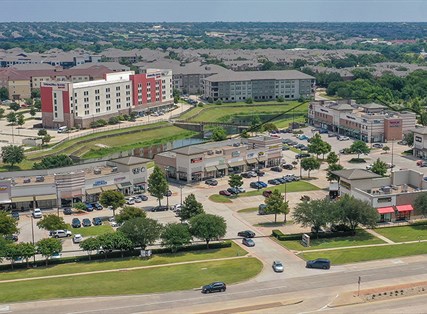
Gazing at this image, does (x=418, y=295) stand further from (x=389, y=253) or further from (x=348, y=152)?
(x=348, y=152)

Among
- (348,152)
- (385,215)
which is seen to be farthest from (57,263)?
(348,152)

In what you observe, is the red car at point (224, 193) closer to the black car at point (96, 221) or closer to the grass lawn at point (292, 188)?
the grass lawn at point (292, 188)

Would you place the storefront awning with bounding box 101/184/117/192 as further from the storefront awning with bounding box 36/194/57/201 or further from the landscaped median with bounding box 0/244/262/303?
the landscaped median with bounding box 0/244/262/303

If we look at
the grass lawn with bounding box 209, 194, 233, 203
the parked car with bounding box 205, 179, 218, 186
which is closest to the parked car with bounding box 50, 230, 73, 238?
the grass lawn with bounding box 209, 194, 233, 203

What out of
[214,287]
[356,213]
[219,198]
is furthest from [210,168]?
[214,287]

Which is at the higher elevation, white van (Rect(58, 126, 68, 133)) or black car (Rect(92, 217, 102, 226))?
white van (Rect(58, 126, 68, 133))

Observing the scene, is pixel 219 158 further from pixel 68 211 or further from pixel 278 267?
pixel 278 267
